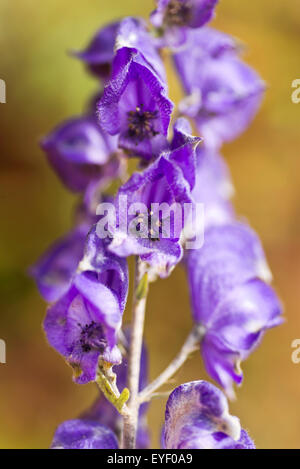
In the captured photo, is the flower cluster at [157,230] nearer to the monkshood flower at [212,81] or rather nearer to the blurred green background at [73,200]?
the monkshood flower at [212,81]

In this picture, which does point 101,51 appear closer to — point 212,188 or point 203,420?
point 212,188

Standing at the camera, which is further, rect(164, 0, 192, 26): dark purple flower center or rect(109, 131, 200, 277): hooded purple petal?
rect(164, 0, 192, 26): dark purple flower center

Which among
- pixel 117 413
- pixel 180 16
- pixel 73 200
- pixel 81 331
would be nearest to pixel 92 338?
pixel 81 331

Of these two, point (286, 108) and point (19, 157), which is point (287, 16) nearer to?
point (286, 108)

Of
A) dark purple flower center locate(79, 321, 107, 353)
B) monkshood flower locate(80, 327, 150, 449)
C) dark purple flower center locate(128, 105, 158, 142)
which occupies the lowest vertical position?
monkshood flower locate(80, 327, 150, 449)

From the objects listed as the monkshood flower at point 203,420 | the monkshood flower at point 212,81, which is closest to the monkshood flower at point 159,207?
the monkshood flower at point 203,420

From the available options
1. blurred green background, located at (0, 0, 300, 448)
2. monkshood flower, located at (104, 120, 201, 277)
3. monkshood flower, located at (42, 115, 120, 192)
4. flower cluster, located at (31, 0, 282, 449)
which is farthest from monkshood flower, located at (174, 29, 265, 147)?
blurred green background, located at (0, 0, 300, 448)

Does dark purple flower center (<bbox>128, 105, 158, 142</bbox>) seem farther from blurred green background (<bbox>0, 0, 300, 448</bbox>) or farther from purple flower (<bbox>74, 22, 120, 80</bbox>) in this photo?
blurred green background (<bbox>0, 0, 300, 448</bbox>)

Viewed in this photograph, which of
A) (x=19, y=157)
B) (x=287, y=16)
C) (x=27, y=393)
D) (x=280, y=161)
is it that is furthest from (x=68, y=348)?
(x=287, y=16)
